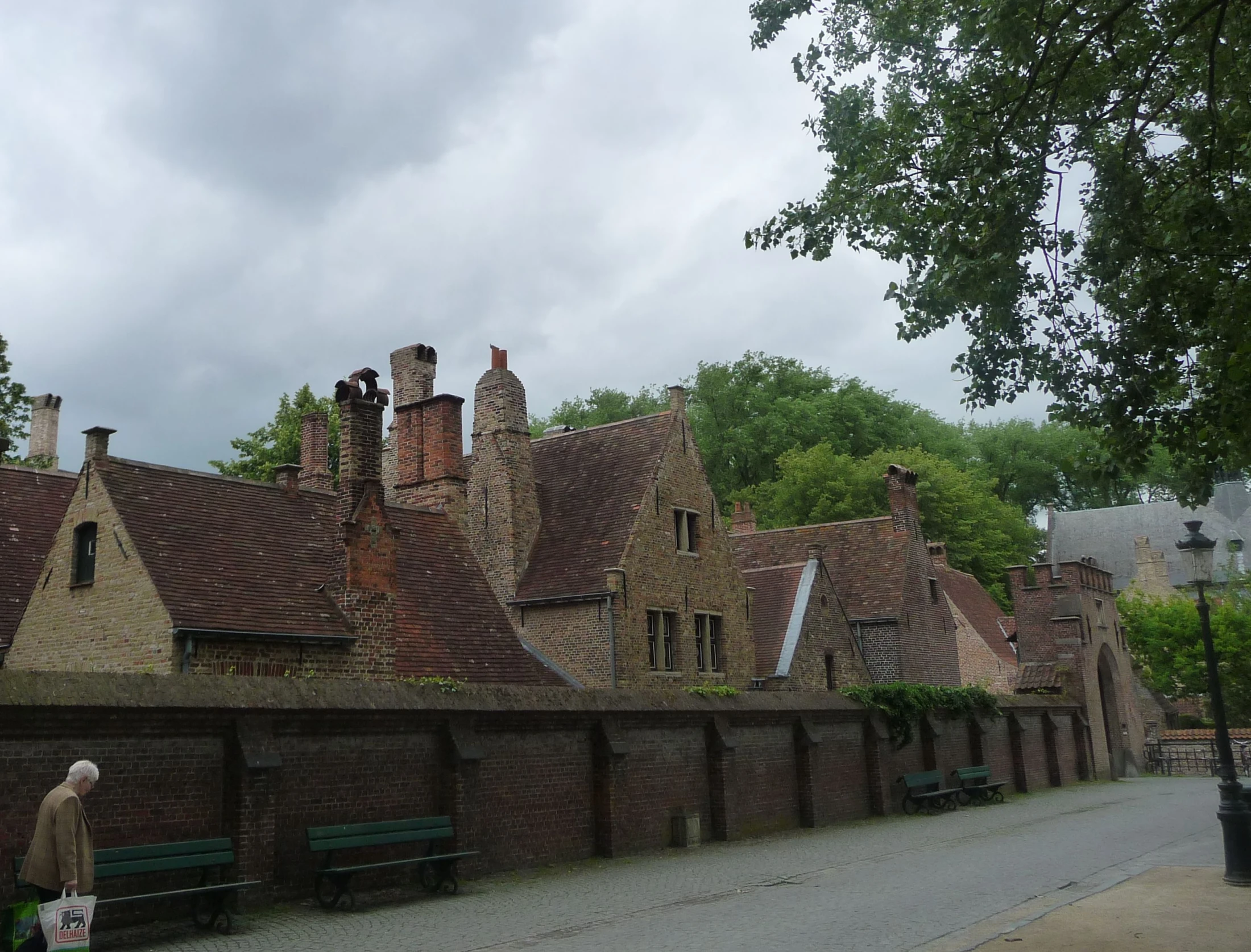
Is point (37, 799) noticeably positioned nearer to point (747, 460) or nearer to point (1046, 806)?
point (1046, 806)

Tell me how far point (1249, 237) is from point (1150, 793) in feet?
73.8

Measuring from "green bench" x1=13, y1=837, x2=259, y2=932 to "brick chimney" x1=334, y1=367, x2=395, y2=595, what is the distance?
861 cm

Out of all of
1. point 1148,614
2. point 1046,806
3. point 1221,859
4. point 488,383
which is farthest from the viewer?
point 1148,614

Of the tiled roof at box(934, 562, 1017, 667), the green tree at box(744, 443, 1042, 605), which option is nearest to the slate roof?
the tiled roof at box(934, 562, 1017, 667)

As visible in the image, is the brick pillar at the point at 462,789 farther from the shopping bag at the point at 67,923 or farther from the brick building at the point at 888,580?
the brick building at the point at 888,580

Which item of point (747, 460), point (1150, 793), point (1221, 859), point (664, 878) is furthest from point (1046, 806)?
point (747, 460)

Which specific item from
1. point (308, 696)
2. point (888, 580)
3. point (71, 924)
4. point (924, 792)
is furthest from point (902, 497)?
point (71, 924)

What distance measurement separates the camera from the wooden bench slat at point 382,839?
11891 millimetres

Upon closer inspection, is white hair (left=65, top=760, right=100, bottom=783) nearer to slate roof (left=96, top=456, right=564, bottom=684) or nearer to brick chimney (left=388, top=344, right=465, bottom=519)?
slate roof (left=96, top=456, right=564, bottom=684)

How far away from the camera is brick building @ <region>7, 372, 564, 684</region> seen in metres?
17.9

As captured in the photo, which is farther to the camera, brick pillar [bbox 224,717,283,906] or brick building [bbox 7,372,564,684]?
brick building [bbox 7,372,564,684]

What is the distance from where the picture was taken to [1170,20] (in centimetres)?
1111

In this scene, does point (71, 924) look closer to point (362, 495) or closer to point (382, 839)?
point (382, 839)

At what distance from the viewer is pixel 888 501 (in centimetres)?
4981
